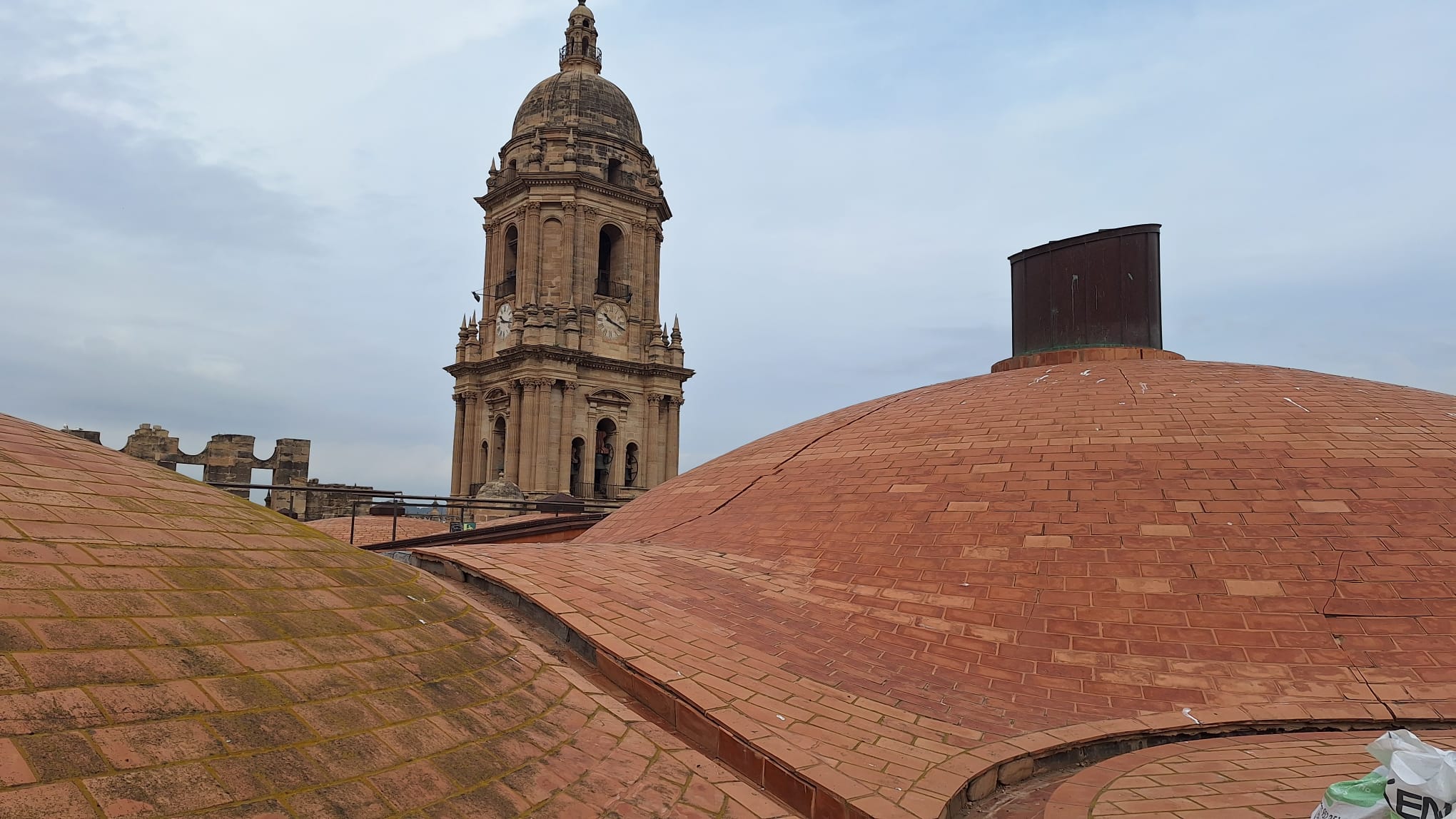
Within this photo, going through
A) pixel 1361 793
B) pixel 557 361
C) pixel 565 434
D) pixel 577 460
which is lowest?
pixel 1361 793

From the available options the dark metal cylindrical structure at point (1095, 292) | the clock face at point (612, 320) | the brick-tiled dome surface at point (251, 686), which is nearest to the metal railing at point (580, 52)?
the clock face at point (612, 320)

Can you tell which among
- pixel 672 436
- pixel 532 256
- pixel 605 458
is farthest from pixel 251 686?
pixel 672 436

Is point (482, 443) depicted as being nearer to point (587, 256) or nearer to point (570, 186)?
point (587, 256)

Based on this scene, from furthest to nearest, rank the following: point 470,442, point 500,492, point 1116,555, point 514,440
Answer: point 470,442 < point 514,440 < point 500,492 < point 1116,555

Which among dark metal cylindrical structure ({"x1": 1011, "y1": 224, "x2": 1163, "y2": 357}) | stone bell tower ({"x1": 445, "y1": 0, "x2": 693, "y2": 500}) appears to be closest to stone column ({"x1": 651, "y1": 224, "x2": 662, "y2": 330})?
stone bell tower ({"x1": 445, "y1": 0, "x2": 693, "y2": 500})

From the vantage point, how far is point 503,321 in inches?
1209

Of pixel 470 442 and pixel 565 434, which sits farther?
pixel 470 442

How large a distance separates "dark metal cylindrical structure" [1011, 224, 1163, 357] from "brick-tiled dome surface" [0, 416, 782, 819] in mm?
8748

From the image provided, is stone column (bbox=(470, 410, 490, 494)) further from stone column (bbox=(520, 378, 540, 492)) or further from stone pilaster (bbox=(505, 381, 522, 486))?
stone column (bbox=(520, 378, 540, 492))

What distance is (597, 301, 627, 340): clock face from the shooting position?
30.3 meters

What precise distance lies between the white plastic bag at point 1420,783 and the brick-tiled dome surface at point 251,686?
229 centimetres

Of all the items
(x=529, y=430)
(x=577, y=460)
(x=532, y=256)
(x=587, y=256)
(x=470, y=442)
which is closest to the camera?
(x=529, y=430)

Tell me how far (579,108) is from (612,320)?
8104mm

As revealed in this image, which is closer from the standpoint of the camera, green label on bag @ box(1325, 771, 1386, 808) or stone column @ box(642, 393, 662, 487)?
green label on bag @ box(1325, 771, 1386, 808)
